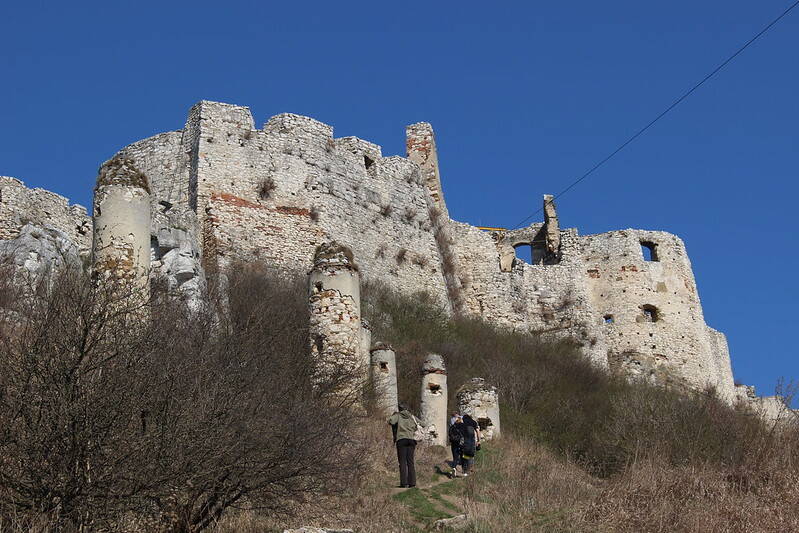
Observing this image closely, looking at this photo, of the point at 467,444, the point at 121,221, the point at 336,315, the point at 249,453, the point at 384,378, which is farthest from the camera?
the point at 384,378

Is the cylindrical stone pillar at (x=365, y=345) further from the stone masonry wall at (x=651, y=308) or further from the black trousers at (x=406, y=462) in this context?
the stone masonry wall at (x=651, y=308)

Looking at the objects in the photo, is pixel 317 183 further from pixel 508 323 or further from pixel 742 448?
pixel 742 448

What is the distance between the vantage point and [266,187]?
2573cm

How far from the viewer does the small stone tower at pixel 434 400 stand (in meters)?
17.1

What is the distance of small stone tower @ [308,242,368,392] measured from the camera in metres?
16.3

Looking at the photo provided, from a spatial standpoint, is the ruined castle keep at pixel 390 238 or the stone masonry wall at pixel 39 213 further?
the ruined castle keep at pixel 390 238

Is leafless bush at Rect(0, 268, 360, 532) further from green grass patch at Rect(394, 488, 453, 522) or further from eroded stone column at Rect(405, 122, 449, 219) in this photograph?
eroded stone column at Rect(405, 122, 449, 219)

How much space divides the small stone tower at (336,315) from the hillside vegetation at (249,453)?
0.41 m

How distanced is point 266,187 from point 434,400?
10100 millimetres

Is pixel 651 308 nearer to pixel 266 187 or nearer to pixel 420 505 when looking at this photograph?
pixel 266 187

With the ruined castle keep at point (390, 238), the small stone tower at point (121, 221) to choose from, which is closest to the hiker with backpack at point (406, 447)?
the small stone tower at point (121, 221)

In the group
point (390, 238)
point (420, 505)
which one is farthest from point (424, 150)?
point (420, 505)

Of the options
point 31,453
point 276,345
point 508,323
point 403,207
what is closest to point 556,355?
point 508,323

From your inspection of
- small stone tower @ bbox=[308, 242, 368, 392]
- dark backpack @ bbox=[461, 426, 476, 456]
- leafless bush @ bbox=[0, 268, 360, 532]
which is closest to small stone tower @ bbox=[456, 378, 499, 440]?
small stone tower @ bbox=[308, 242, 368, 392]
